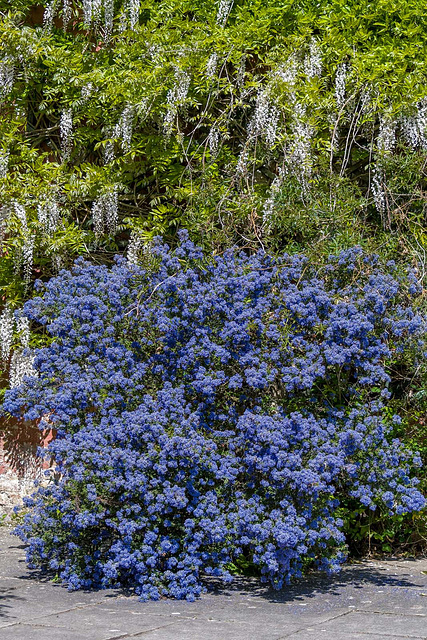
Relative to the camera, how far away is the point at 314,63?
280 inches

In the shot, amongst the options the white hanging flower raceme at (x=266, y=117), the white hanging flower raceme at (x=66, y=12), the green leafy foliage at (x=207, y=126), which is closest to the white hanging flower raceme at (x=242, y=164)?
the green leafy foliage at (x=207, y=126)

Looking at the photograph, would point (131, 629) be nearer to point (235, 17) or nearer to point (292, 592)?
point (292, 592)

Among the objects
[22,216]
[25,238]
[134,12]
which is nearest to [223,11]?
[134,12]

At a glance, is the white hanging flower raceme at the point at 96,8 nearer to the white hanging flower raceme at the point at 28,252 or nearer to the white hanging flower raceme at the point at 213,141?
the white hanging flower raceme at the point at 213,141

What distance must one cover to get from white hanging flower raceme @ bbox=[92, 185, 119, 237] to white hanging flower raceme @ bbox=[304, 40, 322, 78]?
6.02 feet

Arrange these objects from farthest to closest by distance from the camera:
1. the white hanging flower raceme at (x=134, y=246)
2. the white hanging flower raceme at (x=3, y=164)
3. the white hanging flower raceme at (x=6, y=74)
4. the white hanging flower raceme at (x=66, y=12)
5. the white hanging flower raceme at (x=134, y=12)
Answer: the white hanging flower raceme at (x=66, y=12), the white hanging flower raceme at (x=6, y=74), the white hanging flower raceme at (x=134, y=12), the white hanging flower raceme at (x=3, y=164), the white hanging flower raceme at (x=134, y=246)

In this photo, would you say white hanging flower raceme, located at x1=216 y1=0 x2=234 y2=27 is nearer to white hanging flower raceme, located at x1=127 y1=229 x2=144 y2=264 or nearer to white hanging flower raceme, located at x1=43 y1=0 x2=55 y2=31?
white hanging flower raceme, located at x1=43 y1=0 x2=55 y2=31

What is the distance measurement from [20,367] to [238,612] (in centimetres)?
312

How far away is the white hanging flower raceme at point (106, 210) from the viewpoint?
7.30 meters

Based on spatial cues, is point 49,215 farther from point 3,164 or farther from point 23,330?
point 23,330

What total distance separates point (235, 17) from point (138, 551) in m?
4.64

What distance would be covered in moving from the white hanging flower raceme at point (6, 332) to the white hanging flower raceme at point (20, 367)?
0.27 ft

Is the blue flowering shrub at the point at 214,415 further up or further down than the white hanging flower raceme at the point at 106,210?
further down

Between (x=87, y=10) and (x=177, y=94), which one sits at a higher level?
(x=87, y=10)
